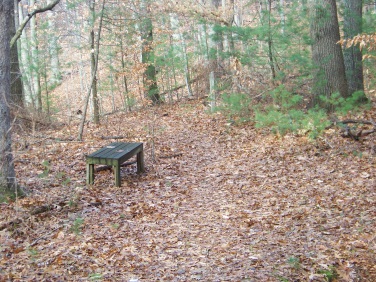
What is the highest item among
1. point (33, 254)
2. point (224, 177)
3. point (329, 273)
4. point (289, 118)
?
point (289, 118)

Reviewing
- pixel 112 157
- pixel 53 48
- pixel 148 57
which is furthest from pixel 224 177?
pixel 53 48

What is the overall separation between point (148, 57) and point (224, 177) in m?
9.20

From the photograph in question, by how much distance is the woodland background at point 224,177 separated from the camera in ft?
14.3

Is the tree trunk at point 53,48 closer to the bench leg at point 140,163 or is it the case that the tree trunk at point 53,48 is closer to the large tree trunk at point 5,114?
the large tree trunk at point 5,114

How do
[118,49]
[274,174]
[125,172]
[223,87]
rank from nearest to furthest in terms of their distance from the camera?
1. [274,174]
2. [125,172]
3. [223,87]
4. [118,49]

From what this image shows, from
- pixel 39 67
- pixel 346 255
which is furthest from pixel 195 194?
pixel 39 67

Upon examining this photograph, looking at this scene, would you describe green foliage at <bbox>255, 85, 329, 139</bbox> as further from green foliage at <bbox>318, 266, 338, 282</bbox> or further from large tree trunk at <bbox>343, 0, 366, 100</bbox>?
green foliage at <bbox>318, 266, 338, 282</bbox>

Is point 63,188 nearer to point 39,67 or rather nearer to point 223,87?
point 223,87

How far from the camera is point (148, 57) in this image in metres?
15.6

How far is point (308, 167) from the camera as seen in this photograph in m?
7.62

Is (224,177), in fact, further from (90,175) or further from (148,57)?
(148,57)

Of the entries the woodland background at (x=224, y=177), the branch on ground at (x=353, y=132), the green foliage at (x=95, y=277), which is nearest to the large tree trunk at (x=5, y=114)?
the woodland background at (x=224, y=177)

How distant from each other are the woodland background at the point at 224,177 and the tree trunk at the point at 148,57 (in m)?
0.21

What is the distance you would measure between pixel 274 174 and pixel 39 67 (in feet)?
31.4
